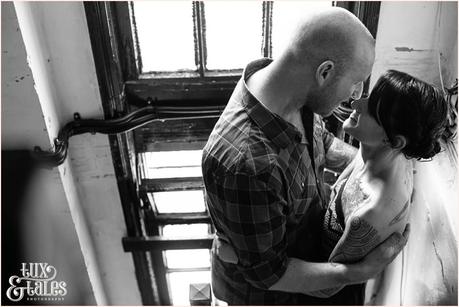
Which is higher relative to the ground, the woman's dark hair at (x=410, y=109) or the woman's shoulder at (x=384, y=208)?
the woman's dark hair at (x=410, y=109)

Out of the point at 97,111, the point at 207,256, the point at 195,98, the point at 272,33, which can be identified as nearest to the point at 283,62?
the point at 272,33

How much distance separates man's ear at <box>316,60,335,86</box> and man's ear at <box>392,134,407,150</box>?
0.25 meters

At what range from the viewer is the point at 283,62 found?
4.65 feet

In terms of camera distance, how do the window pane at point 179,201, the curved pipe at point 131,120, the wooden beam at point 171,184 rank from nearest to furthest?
the curved pipe at point 131,120
the wooden beam at point 171,184
the window pane at point 179,201

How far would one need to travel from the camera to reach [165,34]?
214 centimetres

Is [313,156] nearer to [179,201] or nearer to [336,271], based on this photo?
[336,271]

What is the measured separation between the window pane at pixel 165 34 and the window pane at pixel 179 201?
79 cm

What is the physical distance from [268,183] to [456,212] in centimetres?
78

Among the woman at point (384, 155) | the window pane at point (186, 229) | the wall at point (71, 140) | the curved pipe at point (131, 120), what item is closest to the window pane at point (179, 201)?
the window pane at point (186, 229)

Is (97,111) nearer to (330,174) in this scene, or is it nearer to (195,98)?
(195,98)

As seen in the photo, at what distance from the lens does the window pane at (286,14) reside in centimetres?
202

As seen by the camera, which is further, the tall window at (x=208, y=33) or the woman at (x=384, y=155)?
the tall window at (x=208, y=33)

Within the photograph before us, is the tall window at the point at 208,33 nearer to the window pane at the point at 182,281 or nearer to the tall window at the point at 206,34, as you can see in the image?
the tall window at the point at 206,34

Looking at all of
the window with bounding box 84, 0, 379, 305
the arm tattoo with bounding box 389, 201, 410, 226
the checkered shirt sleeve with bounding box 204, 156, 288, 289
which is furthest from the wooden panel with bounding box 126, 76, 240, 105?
the arm tattoo with bounding box 389, 201, 410, 226
